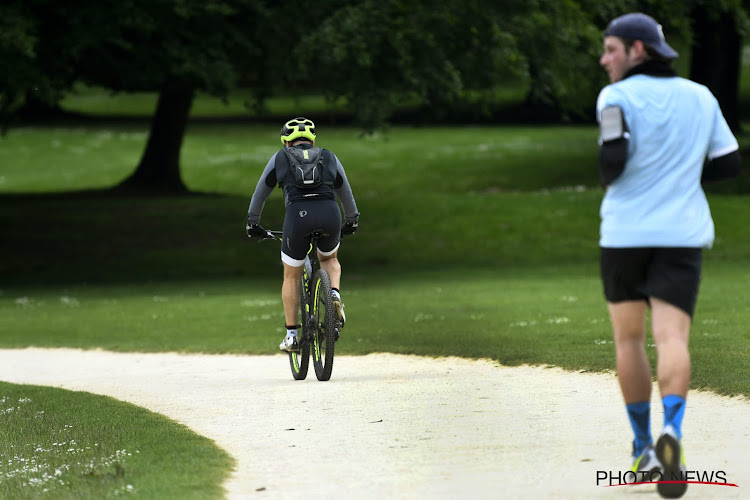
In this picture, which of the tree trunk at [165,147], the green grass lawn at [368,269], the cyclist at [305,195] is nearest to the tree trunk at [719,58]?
the green grass lawn at [368,269]

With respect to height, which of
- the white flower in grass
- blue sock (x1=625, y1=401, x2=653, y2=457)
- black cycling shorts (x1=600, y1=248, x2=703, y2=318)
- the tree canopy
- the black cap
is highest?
the tree canopy

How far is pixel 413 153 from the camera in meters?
46.9

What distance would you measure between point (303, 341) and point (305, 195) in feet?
3.93

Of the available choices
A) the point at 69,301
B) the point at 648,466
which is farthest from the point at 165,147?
the point at 648,466

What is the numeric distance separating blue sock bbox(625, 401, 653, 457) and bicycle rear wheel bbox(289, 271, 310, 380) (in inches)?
181

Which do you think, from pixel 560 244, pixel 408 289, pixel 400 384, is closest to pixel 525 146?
pixel 560 244

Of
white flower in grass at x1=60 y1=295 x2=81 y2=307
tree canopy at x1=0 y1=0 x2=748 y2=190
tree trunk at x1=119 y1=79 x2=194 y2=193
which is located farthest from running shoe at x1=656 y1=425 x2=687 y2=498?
tree trunk at x1=119 y1=79 x2=194 y2=193

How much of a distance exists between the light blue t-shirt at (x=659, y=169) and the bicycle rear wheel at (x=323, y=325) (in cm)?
428

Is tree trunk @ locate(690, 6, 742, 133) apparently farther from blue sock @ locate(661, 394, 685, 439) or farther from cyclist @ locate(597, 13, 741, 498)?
blue sock @ locate(661, 394, 685, 439)

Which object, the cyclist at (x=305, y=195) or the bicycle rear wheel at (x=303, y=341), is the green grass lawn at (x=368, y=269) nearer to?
the bicycle rear wheel at (x=303, y=341)

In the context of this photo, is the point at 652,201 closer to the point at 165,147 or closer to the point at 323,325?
the point at 323,325

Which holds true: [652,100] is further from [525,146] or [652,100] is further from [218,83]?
[525,146]

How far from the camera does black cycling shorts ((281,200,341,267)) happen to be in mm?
9625

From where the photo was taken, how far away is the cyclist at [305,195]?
Result: 9.52m
